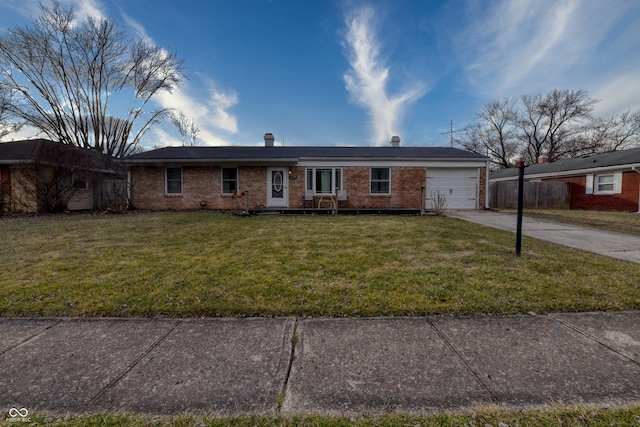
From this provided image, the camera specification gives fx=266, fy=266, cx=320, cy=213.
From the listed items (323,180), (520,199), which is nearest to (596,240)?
(520,199)

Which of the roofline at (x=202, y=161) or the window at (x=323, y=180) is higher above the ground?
the roofline at (x=202, y=161)

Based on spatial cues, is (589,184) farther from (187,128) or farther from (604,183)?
(187,128)

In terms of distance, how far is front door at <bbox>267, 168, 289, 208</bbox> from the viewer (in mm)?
13508

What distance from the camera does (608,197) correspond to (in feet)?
50.5

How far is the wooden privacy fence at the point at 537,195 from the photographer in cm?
1725

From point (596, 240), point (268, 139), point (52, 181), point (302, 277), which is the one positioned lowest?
point (302, 277)

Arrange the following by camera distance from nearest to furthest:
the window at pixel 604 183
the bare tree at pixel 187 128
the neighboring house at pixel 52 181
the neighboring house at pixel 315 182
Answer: the neighboring house at pixel 52 181 → the neighboring house at pixel 315 182 → the window at pixel 604 183 → the bare tree at pixel 187 128

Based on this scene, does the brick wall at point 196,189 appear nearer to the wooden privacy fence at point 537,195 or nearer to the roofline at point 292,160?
the roofline at point 292,160

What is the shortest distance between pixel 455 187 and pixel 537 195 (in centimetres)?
856

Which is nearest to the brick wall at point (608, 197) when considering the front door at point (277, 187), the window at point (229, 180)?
the front door at point (277, 187)

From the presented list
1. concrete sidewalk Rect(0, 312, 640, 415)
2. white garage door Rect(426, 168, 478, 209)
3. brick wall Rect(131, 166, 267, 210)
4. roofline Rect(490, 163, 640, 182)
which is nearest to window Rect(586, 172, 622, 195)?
roofline Rect(490, 163, 640, 182)

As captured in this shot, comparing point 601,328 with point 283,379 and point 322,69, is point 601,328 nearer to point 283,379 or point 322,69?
point 283,379

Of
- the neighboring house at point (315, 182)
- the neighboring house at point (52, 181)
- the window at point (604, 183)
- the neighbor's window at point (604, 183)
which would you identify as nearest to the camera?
the neighboring house at point (52, 181)

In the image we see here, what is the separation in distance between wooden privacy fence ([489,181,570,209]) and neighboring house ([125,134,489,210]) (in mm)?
6383
